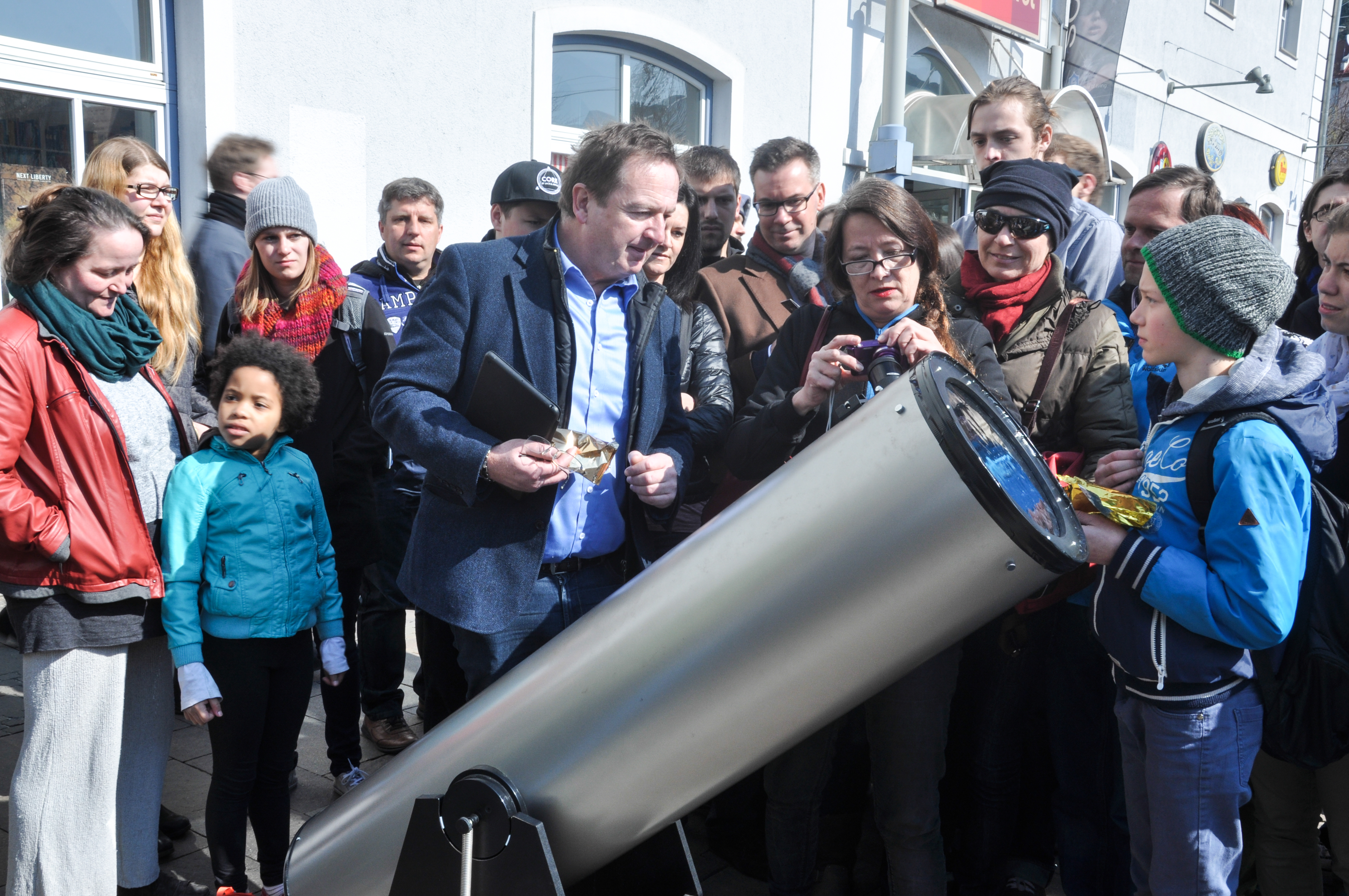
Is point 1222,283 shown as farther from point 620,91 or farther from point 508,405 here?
point 620,91

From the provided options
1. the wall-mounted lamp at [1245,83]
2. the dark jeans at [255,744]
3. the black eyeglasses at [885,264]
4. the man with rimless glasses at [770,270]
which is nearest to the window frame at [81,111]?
the man with rimless glasses at [770,270]

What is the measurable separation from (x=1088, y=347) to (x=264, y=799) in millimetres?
2261

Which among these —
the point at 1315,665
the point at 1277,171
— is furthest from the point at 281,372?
the point at 1277,171

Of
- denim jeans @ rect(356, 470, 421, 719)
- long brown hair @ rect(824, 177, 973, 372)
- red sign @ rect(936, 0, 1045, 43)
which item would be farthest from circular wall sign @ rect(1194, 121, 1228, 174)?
denim jeans @ rect(356, 470, 421, 719)

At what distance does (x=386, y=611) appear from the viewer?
11.5 feet

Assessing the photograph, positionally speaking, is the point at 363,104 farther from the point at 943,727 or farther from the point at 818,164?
the point at 943,727

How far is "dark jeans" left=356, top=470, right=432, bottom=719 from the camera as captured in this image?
3441mm

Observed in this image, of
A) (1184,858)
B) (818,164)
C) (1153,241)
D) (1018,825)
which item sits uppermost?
(818,164)

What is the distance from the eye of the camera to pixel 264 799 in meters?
2.46

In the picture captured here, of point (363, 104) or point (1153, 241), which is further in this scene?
point (363, 104)

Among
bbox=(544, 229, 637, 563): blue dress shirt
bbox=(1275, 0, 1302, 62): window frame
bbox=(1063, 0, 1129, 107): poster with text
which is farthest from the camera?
bbox=(1275, 0, 1302, 62): window frame

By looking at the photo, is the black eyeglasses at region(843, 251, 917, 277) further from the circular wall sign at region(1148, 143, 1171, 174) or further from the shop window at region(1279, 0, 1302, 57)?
the shop window at region(1279, 0, 1302, 57)

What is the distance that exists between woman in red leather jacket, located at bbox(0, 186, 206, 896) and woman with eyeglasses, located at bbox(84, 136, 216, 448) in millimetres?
222

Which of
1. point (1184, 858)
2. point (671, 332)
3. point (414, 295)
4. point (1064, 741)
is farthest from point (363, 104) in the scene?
point (1184, 858)
